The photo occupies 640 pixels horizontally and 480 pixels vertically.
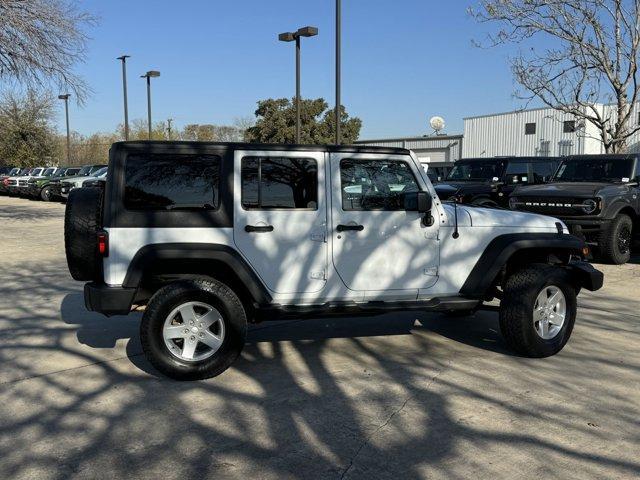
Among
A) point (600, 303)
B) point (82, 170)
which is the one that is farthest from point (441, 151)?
point (600, 303)

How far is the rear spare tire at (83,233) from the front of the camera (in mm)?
4809

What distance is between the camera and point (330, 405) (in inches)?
168

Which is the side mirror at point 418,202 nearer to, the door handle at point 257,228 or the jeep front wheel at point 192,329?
the door handle at point 257,228

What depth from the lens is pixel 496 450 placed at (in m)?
3.60

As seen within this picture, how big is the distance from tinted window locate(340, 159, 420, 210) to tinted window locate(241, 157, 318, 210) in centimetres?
27

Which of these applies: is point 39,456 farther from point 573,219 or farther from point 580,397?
point 573,219

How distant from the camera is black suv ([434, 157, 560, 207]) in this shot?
13625 millimetres

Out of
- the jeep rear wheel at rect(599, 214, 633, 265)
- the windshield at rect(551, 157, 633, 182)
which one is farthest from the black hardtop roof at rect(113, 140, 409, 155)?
the windshield at rect(551, 157, 633, 182)

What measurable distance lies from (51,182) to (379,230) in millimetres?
28903

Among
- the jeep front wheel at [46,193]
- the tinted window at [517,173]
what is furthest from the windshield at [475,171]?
the jeep front wheel at [46,193]

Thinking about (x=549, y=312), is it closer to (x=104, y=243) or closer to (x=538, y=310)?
(x=538, y=310)

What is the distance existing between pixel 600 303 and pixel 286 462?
18.3 feet

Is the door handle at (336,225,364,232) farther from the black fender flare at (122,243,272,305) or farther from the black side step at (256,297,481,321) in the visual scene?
the black fender flare at (122,243,272,305)

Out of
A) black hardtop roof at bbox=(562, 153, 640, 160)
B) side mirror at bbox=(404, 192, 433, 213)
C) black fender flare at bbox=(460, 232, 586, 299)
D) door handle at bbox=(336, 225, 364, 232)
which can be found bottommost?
black fender flare at bbox=(460, 232, 586, 299)
